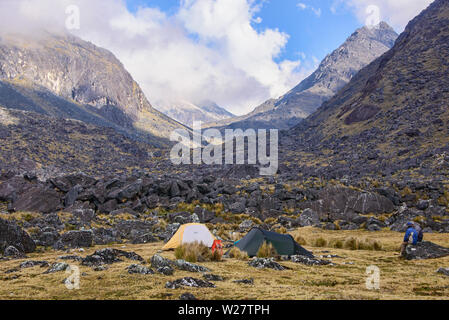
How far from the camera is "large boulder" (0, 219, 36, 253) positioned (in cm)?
1371

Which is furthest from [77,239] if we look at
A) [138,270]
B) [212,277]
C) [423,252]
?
[423,252]

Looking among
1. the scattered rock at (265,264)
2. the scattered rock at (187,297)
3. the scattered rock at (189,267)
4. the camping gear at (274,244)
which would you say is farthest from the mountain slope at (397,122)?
the scattered rock at (187,297)

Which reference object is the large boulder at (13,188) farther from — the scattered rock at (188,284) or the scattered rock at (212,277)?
the scattered rock at (188,284)

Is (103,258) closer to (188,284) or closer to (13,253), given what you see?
(188,284)

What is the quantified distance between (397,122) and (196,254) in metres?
62.9

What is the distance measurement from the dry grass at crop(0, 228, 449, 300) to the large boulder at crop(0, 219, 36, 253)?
2588 millimetres

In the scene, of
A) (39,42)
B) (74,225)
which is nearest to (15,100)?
(39,42)

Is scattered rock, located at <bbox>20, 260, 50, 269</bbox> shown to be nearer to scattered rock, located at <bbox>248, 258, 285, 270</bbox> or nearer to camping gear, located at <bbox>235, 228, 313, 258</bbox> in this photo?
scattered rock, located at <bbox>248, 258, 285, 270</bbox>

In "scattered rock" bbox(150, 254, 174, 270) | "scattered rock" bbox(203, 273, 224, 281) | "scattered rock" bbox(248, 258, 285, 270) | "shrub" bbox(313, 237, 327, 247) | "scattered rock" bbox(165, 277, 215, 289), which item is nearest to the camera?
"scattered rock" bbox(165, 277, 215, 289)

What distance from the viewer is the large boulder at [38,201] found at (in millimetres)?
26578

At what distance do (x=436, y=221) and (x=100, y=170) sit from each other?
66.7 metres

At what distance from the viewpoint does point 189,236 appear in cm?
1633

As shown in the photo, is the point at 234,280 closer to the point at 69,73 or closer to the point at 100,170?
the point at 100,170

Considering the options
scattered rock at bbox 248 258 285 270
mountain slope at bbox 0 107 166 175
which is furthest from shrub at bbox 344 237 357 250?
mountain slope at bbox 0 107 166 175
